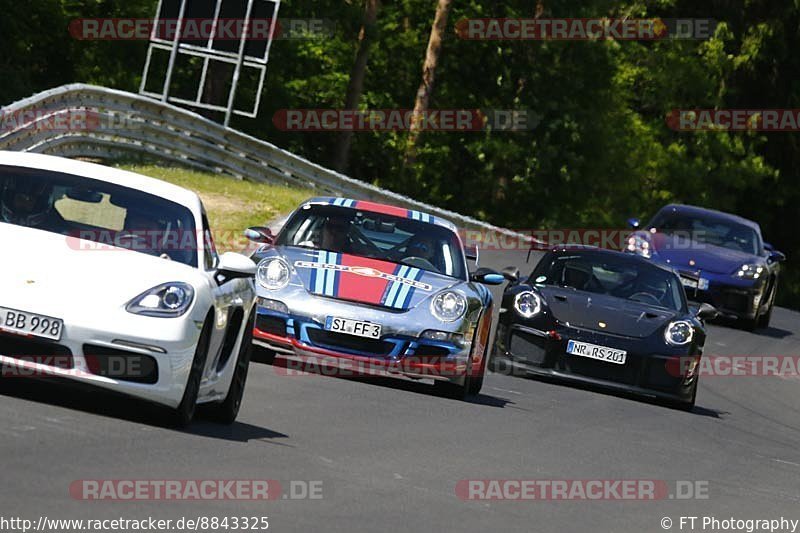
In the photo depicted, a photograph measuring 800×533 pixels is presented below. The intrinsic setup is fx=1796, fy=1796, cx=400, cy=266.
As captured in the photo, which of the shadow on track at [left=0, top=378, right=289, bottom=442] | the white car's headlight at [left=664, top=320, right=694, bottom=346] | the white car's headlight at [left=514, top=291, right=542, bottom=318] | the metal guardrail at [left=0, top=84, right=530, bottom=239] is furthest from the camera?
the metal guardrail at [left=0, top=84, right=530, bottom=239]

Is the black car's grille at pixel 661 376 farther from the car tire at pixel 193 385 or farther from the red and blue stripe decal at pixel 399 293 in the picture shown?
the car tire at pixel 193 385

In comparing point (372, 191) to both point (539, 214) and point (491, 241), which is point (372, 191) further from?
point (539, 214)

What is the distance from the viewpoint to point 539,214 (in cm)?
5569

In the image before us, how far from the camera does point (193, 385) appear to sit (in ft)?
30.3

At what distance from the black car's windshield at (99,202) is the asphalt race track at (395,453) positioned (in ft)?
2.93

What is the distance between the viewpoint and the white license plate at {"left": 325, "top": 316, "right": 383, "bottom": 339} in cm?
1293

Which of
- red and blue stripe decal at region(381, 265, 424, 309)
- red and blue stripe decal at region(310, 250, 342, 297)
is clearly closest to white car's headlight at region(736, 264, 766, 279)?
red and blue stripe decal at region(381, 265, 424, 309)

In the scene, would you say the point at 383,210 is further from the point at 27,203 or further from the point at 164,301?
the point at 164,301

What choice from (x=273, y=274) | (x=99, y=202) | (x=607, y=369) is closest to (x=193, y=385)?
(x=99, y=202)

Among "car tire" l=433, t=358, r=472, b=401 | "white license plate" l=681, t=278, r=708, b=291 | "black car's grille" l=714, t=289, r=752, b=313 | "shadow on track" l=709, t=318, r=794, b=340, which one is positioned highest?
"car tire" l=433, t=358, r=472, b=401

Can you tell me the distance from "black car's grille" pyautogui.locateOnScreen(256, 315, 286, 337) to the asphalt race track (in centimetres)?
34

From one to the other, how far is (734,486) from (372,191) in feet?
77.6

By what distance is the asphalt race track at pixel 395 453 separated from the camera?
7547mm

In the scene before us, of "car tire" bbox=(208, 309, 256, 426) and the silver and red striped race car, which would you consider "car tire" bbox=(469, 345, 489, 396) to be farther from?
"car tire" bbox=(208, 309, 256, 426)
